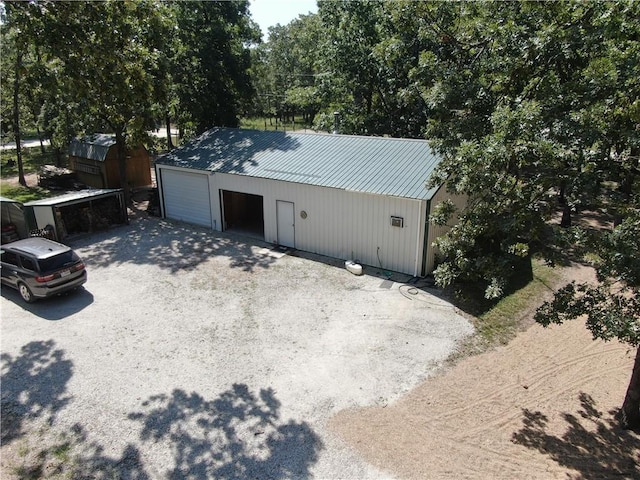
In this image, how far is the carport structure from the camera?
14.6 m

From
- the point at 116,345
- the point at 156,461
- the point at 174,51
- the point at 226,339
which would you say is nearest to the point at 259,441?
the point at 156,461

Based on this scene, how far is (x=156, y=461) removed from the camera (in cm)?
781

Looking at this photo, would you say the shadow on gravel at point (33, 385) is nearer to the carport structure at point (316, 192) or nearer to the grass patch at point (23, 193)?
the carport structure at point (316, 192)

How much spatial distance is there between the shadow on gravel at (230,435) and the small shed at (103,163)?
17954mm

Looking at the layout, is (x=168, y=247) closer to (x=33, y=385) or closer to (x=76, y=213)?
(x=76, y=213)

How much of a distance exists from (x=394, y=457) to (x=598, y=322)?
4.02 meters

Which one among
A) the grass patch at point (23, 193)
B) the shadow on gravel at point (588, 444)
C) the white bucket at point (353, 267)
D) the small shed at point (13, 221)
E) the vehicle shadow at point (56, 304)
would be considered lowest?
the shadow on gravel at point (588, 444)

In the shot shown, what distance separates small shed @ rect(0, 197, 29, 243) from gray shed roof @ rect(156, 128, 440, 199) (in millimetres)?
5711

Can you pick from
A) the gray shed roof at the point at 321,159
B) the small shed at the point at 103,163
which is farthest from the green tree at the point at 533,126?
the small shed at the point at 103,163

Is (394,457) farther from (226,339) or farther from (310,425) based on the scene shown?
(226,339)

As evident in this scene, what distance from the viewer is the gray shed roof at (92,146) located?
24484 mm

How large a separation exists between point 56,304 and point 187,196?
828 cm

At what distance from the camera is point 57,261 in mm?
12953

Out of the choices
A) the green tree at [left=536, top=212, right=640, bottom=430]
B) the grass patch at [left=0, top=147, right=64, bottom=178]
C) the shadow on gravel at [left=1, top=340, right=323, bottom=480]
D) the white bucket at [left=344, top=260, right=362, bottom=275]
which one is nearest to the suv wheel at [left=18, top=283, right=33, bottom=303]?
the shadow on gravel at [left=1, top=340, right=323, bottom=480]
